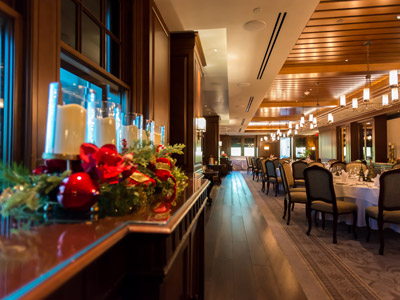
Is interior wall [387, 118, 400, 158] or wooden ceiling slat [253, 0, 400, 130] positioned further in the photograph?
interior wall [387, 118, 400, 158]

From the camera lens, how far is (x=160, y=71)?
3092 mm

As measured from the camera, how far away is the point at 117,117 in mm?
1112

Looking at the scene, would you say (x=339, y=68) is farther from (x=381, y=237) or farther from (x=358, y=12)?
(x=381, y=237)

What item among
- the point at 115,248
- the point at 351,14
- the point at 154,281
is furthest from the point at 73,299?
the point at 351,14

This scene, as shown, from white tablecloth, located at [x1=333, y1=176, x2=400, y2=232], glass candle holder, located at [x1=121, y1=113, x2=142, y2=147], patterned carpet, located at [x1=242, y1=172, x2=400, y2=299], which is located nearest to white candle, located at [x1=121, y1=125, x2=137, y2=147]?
glass candle holder, located at [x1=121, y1=113, x2=142, y2=147]

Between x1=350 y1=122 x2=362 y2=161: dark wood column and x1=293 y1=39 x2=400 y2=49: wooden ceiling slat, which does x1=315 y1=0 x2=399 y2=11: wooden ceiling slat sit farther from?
x1=350 y1=122 x2=362 y2=161: dark wood column

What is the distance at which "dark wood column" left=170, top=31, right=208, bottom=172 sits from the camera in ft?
12.6

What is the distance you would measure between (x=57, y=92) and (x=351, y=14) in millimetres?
4194

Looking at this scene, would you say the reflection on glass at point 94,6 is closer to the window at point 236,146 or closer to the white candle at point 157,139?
the white candle at point 157,139

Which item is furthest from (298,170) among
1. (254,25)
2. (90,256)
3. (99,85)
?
(90,256)

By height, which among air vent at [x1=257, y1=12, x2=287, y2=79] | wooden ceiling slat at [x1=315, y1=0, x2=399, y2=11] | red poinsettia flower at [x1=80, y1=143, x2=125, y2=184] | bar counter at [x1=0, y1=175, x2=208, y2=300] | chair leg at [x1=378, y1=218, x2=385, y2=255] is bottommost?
chair leg at [x1=378, y1=218, x2=385, y2=255]

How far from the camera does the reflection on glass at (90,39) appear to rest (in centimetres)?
184

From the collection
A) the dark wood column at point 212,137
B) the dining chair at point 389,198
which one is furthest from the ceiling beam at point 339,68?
the dark wood column at point 212,137

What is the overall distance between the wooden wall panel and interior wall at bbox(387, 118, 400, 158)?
9.45m
